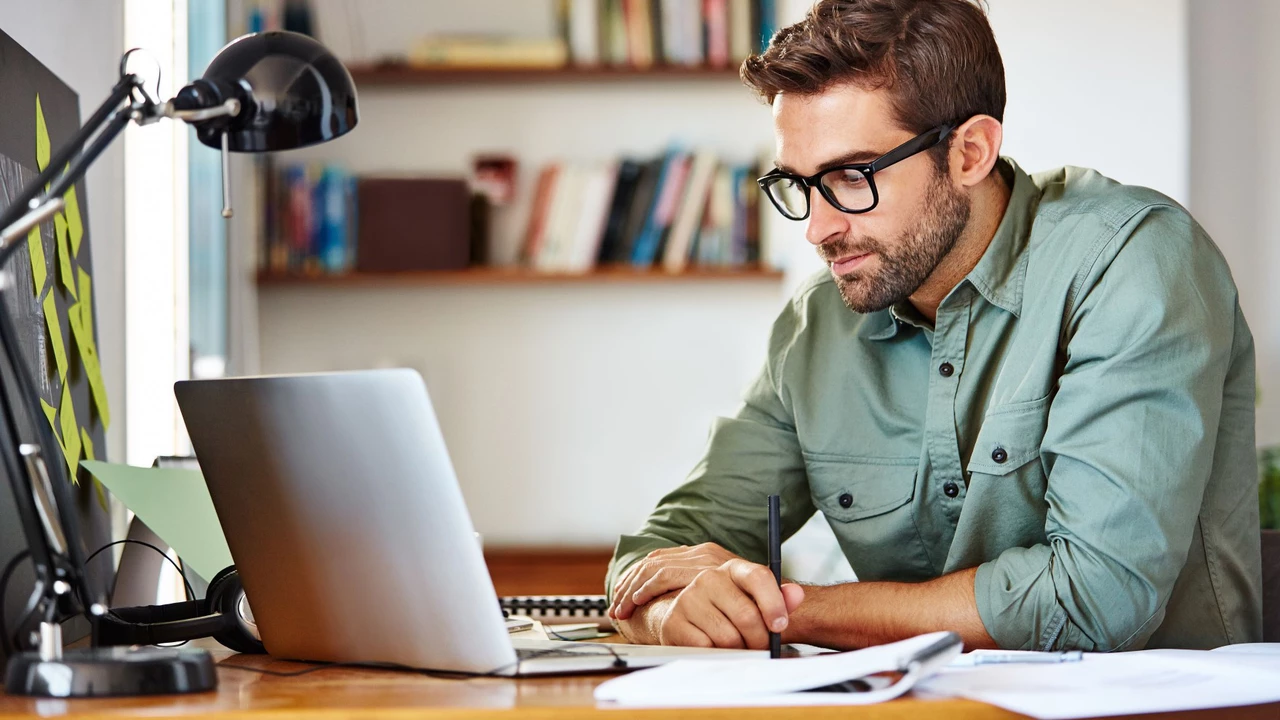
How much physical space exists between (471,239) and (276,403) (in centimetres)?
243

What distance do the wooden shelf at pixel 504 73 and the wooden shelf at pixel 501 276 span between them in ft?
1.69

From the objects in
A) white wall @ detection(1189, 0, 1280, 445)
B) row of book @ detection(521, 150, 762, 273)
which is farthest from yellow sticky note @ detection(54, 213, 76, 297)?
white wall @ detection(1189, 0, 1280, 445)

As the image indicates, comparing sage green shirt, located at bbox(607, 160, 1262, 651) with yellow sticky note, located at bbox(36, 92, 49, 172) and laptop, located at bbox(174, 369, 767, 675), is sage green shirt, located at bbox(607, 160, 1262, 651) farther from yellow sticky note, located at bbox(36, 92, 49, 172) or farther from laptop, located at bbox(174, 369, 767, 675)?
yellow sticky note, located at bbox(36, 92, 49, 172)

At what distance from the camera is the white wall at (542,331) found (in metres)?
3.36

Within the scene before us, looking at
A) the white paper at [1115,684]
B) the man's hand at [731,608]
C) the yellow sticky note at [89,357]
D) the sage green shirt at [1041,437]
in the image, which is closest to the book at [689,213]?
the sage green shirt at [1041,437]

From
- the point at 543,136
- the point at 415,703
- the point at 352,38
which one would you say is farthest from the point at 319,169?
the point at 415,703

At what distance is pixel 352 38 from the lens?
3.36 metres

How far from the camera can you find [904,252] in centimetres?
140

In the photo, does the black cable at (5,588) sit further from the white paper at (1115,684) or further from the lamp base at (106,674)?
the white paper at (1115,684)

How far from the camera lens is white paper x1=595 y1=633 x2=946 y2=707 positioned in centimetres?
70

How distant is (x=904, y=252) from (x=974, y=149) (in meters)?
0.16

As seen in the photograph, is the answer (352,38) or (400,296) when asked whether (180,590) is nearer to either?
(400,296)

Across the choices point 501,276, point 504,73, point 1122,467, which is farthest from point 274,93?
point 504,73

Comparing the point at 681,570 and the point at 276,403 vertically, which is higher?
the point at 276,403
